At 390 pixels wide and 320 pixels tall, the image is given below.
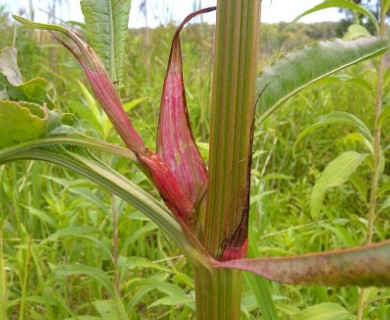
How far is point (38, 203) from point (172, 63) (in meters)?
1.25

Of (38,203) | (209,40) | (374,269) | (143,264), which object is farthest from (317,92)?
(374,269)

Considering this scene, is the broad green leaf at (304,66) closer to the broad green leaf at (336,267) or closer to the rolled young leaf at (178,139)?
the rolled young leaf at (178,139)

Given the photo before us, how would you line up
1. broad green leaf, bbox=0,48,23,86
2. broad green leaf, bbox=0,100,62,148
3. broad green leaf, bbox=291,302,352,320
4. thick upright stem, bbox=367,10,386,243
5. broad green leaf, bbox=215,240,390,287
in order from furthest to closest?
thick upright stem, bbox=367,10,386,243 → broad green leaf, bbox=291,302,352,320 → broad green leaf, bbox=0,48,23,86 → broad green leaf, bbox=0,100,62,148 → broad green leaf, bbox=215,240,390,287

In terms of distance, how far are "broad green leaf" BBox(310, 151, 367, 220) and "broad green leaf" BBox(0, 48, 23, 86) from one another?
0.57 m

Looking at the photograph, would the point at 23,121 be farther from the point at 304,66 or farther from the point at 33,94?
the point at 304,66

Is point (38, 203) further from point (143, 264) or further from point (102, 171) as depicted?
point (102, 171)

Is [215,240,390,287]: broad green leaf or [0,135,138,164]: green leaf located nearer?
[215,240,390,287]: broad green leaf

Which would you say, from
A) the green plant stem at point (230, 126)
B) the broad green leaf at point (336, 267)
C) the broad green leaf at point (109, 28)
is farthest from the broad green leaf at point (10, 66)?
the broad green leaf at point (336, 267)

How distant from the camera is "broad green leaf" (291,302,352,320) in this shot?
2.92 feet

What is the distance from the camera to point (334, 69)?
1.99 ft

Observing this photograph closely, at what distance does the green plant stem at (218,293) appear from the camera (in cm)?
53

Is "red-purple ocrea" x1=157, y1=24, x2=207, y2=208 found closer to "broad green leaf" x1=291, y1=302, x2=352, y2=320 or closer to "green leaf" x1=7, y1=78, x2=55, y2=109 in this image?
"green leaf" x1=7, y1=78, x2=55, y2=109

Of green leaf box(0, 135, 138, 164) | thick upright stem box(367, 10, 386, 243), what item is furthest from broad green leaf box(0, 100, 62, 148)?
thick upright stem box(367, 10, 386, 243)

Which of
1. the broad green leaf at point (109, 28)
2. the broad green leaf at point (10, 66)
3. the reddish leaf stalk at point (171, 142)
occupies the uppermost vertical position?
the broad green leaf at point (109, 28)
